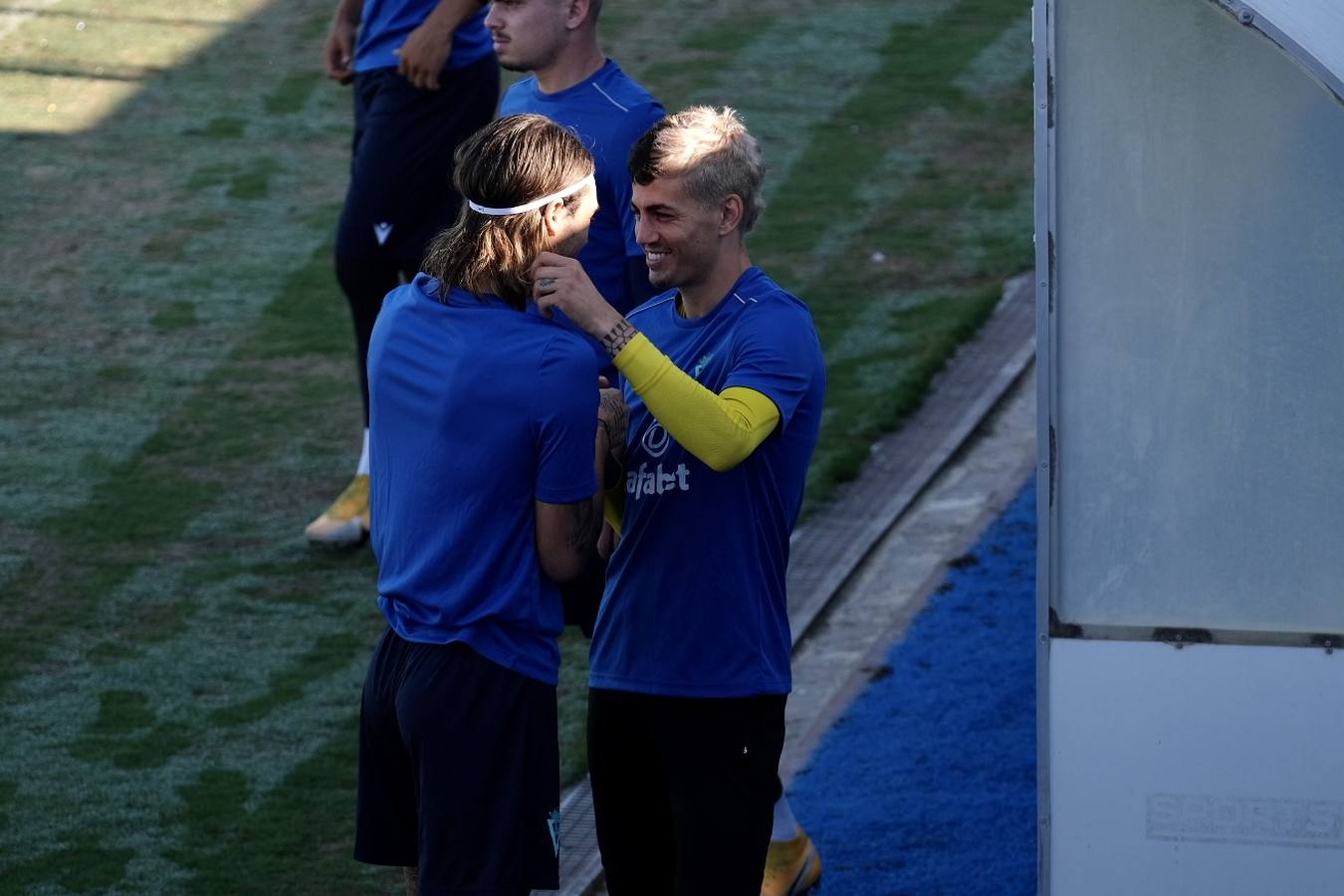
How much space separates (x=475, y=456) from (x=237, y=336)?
5.35m

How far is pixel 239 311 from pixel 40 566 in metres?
2.30

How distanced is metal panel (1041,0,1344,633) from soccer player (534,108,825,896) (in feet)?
1.58

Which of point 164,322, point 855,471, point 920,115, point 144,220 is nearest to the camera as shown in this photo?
point 855,471

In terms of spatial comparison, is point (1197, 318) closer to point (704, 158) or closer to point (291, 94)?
point (704, 158)

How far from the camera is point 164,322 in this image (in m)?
8.34

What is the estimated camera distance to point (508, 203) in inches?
125

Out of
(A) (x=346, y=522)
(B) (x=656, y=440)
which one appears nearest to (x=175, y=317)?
(A) (x=346, y=522)

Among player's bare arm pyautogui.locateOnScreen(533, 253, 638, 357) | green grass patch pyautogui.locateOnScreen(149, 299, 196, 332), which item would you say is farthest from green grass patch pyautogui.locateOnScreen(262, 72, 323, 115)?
player's bare arm pyautogui.locateOnScreen(533, 253, 638, 357)

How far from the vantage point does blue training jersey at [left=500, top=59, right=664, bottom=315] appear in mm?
4305

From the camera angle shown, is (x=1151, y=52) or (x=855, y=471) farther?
(x=855, y=471)

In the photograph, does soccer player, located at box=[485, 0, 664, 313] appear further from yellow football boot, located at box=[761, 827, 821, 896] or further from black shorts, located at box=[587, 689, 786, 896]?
yellow football boot, located at box=[761, 827, 821, 896]

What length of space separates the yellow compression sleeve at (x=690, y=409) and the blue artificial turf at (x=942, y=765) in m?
1.71

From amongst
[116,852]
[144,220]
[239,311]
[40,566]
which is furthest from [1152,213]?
[144,220]

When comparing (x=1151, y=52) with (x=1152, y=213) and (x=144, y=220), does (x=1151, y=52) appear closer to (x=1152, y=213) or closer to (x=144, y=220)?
(x=1152, y=213)
